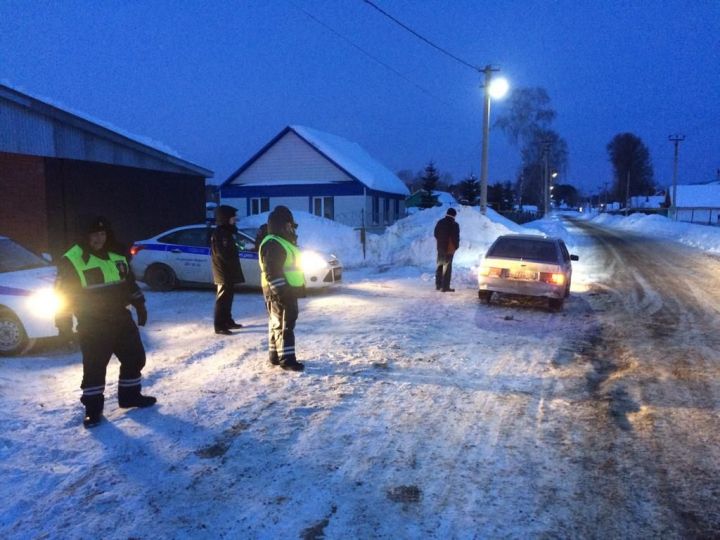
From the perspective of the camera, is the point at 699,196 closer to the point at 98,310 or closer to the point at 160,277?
the point at 160,277

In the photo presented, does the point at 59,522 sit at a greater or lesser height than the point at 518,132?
lesser

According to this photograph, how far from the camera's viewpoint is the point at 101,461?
379 centimetres

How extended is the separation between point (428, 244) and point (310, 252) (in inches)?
264

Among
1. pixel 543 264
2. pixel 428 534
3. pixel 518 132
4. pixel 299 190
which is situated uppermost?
pixel 518 132

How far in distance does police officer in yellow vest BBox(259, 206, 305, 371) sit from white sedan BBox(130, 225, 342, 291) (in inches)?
203

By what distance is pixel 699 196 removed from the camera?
277 feet

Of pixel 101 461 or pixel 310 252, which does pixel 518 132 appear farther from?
pixel 101 461

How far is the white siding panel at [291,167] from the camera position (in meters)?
32.8

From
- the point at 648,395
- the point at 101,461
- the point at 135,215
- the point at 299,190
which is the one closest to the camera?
the point at 101,461

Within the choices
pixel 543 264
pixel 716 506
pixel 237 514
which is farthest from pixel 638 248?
pixel 237 514

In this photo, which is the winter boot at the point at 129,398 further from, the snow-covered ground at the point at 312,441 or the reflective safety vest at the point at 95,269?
the reflective safety vest at the point at 95,269

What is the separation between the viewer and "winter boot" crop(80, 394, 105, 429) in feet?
14.4

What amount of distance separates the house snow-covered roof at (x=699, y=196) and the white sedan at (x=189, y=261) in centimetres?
8821

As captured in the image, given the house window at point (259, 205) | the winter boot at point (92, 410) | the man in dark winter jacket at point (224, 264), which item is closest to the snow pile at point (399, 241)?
the man in dark winter jacket at point (224, 264)
